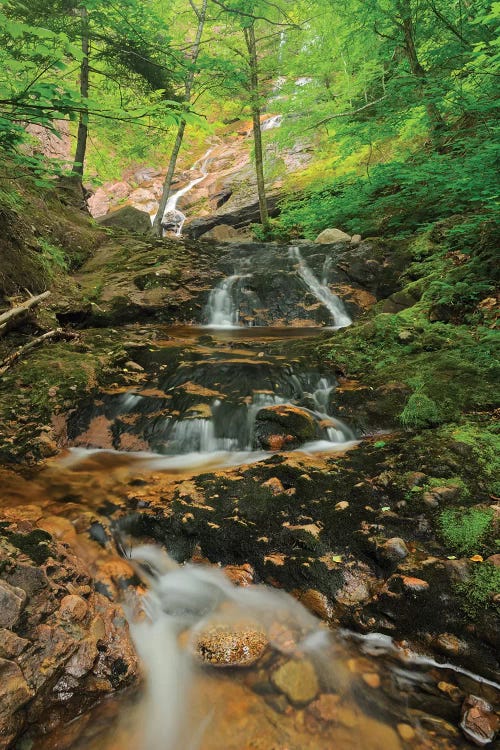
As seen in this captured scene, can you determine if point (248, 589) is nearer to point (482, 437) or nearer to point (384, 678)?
point (384, 678)

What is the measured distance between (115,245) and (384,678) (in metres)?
10.8

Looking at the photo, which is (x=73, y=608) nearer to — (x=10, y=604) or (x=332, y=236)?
(x=10, y=604)

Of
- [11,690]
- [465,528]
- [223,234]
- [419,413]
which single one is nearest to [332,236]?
[223,234]

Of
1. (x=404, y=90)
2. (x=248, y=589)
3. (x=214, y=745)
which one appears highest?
(x=404, y=90)

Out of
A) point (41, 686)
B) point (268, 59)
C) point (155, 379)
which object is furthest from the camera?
point (268, 59)

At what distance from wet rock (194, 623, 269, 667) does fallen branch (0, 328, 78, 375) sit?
4.17 m

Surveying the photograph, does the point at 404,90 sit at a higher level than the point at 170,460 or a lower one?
higher

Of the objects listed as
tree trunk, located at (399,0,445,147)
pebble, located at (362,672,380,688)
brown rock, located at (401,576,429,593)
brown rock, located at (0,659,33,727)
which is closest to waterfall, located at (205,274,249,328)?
tree trunk, located at (399,0,445,147)

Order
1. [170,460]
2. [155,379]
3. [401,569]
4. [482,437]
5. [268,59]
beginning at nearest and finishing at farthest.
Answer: [401,569]
[482,437]
[170,460]
[155,379]
[268,59]

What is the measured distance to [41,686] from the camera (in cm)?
161

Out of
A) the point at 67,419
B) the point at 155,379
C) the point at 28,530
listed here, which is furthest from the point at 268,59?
the point at 28,530

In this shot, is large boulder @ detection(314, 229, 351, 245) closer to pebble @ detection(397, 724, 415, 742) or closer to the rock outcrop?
the rock outcrop

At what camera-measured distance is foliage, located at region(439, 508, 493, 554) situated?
2.37 meters

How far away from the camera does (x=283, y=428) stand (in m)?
4.29
